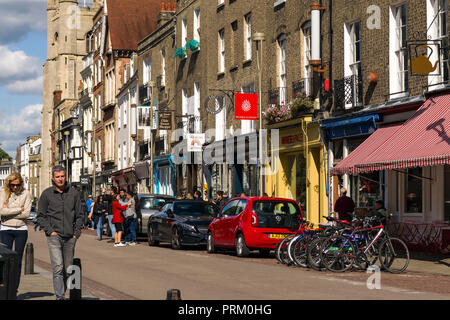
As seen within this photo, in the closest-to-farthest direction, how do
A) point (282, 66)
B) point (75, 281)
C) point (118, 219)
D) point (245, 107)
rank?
1. point (75, 281)
2. point (118, 219)
3. point (245, 107)
4. point (282, 66)

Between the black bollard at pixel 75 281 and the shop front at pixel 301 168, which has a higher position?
the shop front at pixel 301 168

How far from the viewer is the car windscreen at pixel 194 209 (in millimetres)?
26531

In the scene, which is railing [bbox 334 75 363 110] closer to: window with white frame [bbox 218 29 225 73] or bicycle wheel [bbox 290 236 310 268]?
bicycle wheel [bbox 290 236 310 268]

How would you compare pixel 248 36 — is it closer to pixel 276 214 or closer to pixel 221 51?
pixel 221 51

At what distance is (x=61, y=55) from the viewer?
365 ft

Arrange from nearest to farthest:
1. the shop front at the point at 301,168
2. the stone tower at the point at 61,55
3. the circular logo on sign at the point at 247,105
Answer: the shop front at the point at 301,168 < the circular logo on sign at the point at 247,105 < the stone tower at the point at 61,55

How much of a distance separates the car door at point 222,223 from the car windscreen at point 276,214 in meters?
1.24

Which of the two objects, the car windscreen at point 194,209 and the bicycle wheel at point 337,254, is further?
the car windscreen at point 194,209

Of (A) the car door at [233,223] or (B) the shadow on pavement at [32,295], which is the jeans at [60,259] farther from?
(A) the car door at [233,223]

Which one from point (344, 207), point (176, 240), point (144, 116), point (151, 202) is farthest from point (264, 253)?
point (144, 116)

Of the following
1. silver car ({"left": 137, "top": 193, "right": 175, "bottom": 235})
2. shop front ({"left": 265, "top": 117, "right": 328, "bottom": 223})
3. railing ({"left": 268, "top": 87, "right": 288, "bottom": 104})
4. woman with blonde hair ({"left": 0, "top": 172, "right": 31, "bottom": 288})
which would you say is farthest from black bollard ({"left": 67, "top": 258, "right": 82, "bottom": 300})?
railing ({"left": 268, "top": 87, "right": 288, "bottom": 104})

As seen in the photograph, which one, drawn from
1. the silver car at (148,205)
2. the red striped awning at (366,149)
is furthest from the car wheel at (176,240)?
the red striped awning at (366,149)

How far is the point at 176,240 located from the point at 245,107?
7462 millimetres

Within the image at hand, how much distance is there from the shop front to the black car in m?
3.77
